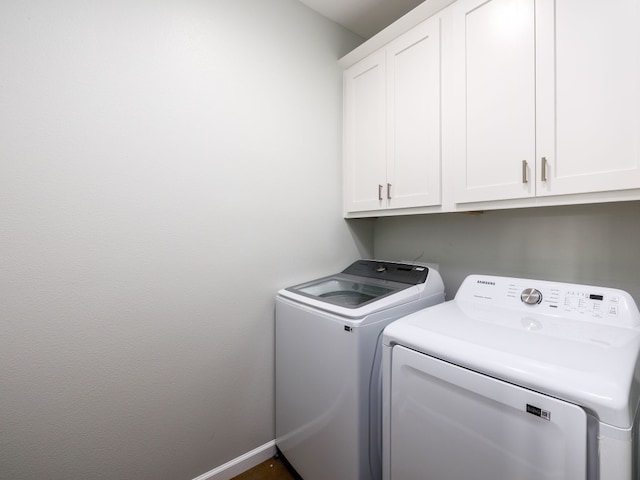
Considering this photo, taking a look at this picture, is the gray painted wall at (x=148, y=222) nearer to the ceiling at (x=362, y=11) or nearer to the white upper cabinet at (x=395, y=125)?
the ceiling at (x=362, y=11)

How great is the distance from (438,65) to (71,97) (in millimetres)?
1596

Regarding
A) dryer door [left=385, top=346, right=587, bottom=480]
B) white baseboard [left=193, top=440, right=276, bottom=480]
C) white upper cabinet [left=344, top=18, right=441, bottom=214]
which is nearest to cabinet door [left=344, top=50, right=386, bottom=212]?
white upper cabinet [left=344, top=18, right=441, bottom=214]

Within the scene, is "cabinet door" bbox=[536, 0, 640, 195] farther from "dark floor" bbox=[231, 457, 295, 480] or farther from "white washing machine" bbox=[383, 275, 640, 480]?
"dark floor" bbox=[231, 457, 295, 480]

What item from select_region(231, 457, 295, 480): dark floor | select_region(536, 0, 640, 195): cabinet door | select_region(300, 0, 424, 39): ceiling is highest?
select_region(300, 0, 424, 39): ceiling

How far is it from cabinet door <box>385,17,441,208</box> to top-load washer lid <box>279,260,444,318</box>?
0.40 metres

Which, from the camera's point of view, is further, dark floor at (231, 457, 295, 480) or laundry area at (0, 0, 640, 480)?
dark floor at (231, 457, 295, 480)

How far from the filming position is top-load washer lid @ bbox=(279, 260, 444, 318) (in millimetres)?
1327

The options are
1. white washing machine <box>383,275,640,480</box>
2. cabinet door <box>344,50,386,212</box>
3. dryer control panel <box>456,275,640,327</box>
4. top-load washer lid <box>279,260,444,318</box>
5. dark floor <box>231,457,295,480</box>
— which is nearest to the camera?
white washing machine <box>383,275,640,480</box>

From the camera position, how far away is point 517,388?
0.78 metres

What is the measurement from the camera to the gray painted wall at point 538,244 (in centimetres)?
120

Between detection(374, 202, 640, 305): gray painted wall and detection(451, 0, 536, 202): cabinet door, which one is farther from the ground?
detection(451, 0, 536, 202): cabinet door

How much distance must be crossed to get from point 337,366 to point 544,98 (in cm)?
134

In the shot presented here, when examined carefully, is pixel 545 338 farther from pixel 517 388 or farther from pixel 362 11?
pixel 362 11

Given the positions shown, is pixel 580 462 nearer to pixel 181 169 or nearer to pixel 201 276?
pixel 201 276
